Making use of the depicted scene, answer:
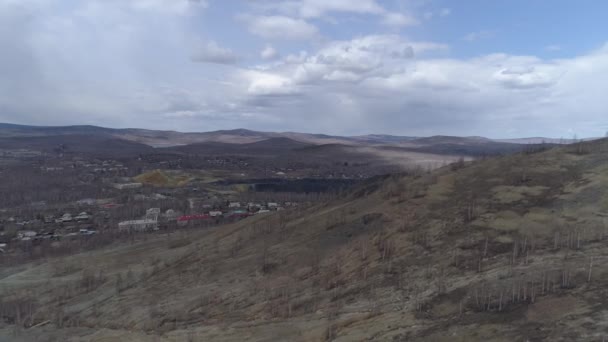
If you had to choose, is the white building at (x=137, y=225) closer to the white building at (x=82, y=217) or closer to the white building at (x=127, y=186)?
the white building at (x=82, y=217)

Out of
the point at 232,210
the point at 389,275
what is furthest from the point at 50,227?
the point at 389,275

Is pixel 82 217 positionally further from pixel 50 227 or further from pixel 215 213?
pixel 215 213

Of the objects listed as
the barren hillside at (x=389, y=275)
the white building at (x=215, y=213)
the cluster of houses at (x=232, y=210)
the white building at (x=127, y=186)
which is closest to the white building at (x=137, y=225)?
the cluster of houses at (x=232, y=210)

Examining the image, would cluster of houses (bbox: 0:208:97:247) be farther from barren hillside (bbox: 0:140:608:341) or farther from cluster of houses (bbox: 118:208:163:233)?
barren hillside (bbox: 0:140:608:341)

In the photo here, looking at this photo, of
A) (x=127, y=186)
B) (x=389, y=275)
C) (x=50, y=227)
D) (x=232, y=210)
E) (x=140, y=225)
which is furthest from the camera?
(x=127, y=186)

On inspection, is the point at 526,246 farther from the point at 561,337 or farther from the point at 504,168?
the point at 504,168

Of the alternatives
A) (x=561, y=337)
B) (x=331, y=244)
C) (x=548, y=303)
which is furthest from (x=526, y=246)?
(x=331, y=244)

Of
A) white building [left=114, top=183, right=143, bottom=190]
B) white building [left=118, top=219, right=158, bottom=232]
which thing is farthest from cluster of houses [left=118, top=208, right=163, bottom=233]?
white building [left=114, top=183, right=143, bottom=190]

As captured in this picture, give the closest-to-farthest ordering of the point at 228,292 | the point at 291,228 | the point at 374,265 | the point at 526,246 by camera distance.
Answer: the point at 526,246
the point at 374,265
the point at 228,292
the point at 291,228

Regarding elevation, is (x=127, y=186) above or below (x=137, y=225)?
above
